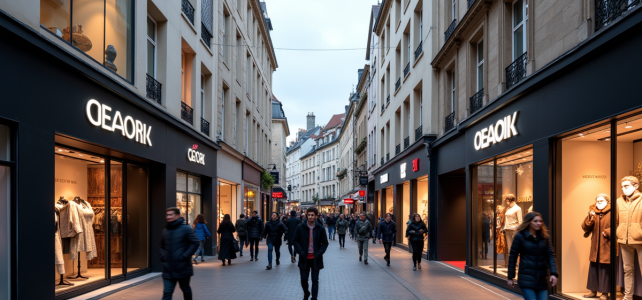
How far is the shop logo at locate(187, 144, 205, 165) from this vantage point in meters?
17.0

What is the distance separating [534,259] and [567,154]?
363 cm

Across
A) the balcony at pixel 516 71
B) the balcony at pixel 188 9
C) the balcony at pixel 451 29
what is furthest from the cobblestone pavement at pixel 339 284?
the balcony at pixel 188 9

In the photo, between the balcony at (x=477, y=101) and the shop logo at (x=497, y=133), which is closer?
the shop logo at (x=497, y=133)

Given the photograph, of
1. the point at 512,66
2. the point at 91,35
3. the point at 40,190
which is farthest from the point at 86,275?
the point at 512,66

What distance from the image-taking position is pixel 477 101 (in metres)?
14.7

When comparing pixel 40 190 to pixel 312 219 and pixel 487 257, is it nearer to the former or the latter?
pixel 312 219

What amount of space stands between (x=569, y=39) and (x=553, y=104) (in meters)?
1.16

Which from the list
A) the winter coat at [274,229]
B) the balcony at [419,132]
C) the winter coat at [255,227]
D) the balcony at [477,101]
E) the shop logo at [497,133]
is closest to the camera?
the shop logo at [497,133]

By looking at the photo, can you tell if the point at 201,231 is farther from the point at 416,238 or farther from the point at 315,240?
the point at 315,240

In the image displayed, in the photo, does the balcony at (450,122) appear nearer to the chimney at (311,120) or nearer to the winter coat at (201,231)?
the winter coat at (201,231)

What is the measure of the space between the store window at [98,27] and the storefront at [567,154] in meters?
8.14

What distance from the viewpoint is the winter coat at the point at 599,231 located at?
28.6 ft

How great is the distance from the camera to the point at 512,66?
477 inches

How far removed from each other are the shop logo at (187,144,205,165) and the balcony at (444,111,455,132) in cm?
812
